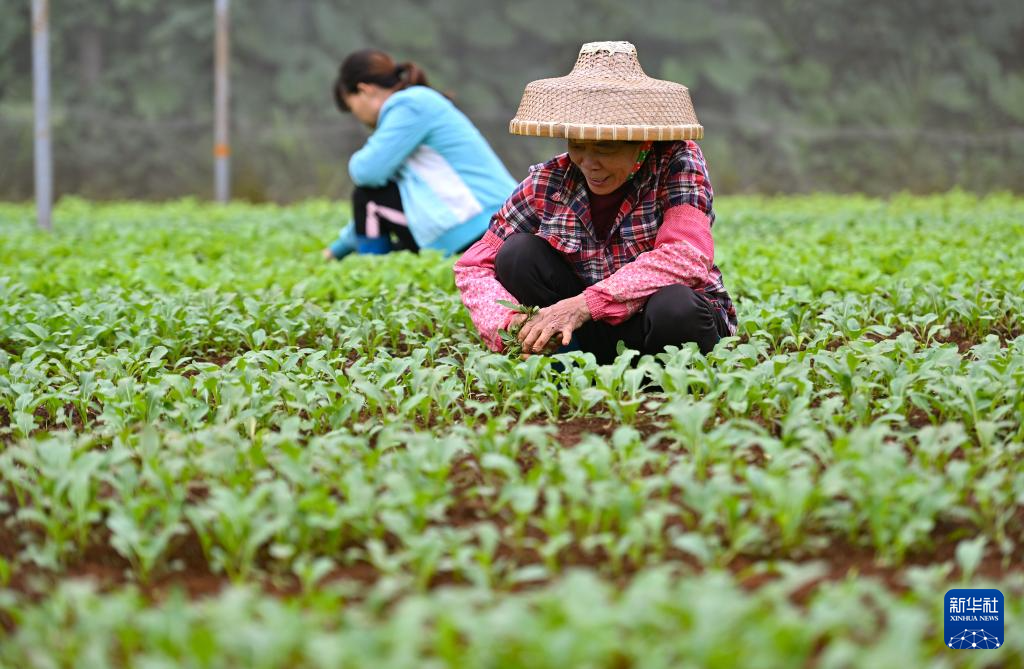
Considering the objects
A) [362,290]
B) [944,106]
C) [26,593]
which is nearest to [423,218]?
[362,290]

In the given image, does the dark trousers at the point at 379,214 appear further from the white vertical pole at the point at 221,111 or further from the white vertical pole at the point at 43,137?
the white vertical pole at the point at 221,111

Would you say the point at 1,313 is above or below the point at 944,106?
below

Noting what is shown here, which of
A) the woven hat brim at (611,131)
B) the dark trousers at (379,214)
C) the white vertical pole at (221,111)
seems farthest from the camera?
the white vertical pole at (221,111)

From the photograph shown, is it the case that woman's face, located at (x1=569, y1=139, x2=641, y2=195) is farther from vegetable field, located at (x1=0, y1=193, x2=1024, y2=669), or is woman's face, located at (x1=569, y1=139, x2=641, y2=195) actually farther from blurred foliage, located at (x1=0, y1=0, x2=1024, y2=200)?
blurred foliage, located at (x1=0, y1=0, x2=1024, y2=200)

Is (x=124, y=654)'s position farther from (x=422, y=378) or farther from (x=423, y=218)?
(x=423, y=218)

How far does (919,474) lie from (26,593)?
1.77 meters

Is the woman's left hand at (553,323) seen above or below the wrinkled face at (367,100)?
below

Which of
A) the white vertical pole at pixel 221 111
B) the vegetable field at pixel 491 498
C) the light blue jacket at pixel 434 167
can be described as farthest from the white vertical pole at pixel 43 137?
the vegetable field at pixel 491 498

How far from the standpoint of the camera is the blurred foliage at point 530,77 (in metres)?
14.7

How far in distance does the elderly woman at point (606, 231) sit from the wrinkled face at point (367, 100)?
2963 millimetres

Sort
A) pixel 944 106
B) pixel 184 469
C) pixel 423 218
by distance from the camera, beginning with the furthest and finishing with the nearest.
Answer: pixel 944 106, pixel 423 218, pixel 184 469

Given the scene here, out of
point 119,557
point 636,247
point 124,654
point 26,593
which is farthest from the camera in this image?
point 636,247

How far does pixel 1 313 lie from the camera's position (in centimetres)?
459

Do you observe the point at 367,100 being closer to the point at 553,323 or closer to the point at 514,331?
the point at 514,331
